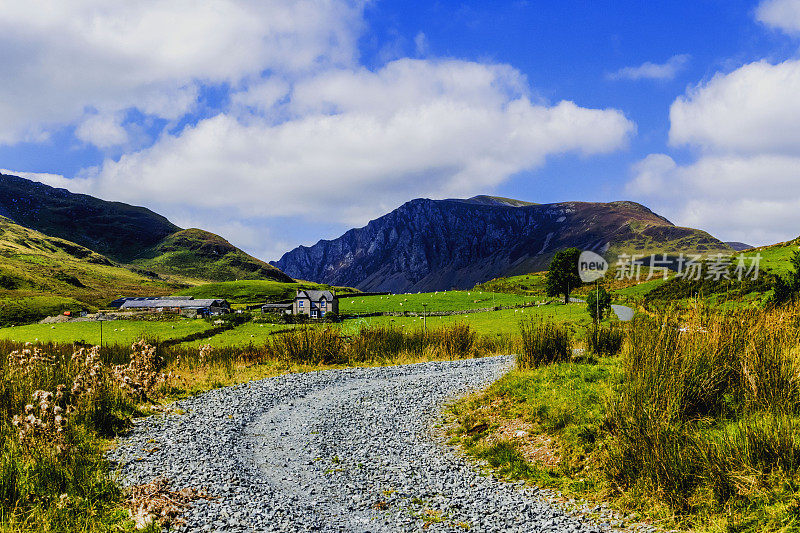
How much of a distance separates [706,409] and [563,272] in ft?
150

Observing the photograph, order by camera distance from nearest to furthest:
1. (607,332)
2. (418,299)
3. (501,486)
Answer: (501,486), (607,332), (418,299)

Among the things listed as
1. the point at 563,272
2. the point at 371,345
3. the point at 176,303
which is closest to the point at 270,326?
the point at 371,345

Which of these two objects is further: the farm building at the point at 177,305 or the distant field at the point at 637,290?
the farm building at the point at 177,305

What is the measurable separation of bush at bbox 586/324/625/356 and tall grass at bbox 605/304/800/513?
180 inches

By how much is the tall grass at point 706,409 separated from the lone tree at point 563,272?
43.2 meters

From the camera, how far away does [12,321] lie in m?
64.3

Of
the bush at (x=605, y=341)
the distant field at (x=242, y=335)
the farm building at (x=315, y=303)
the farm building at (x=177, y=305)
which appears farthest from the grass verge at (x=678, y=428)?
the farm building at (x=177, y=305)

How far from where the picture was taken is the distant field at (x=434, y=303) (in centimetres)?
5638

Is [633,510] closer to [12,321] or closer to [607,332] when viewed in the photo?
[607,332]

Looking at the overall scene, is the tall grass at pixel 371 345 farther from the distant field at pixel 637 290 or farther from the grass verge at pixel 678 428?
the distant field at pixel 637 290

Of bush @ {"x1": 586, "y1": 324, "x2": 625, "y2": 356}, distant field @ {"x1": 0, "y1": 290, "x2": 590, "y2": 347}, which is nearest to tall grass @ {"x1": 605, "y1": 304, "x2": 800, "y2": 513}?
bush @ {"x1": 586, "y1": 324, "x2": 625, "y2": 356}

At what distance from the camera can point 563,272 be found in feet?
169

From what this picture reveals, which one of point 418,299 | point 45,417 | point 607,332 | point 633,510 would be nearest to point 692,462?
point 633,510

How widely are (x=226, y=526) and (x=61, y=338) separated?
3942 centimetres
